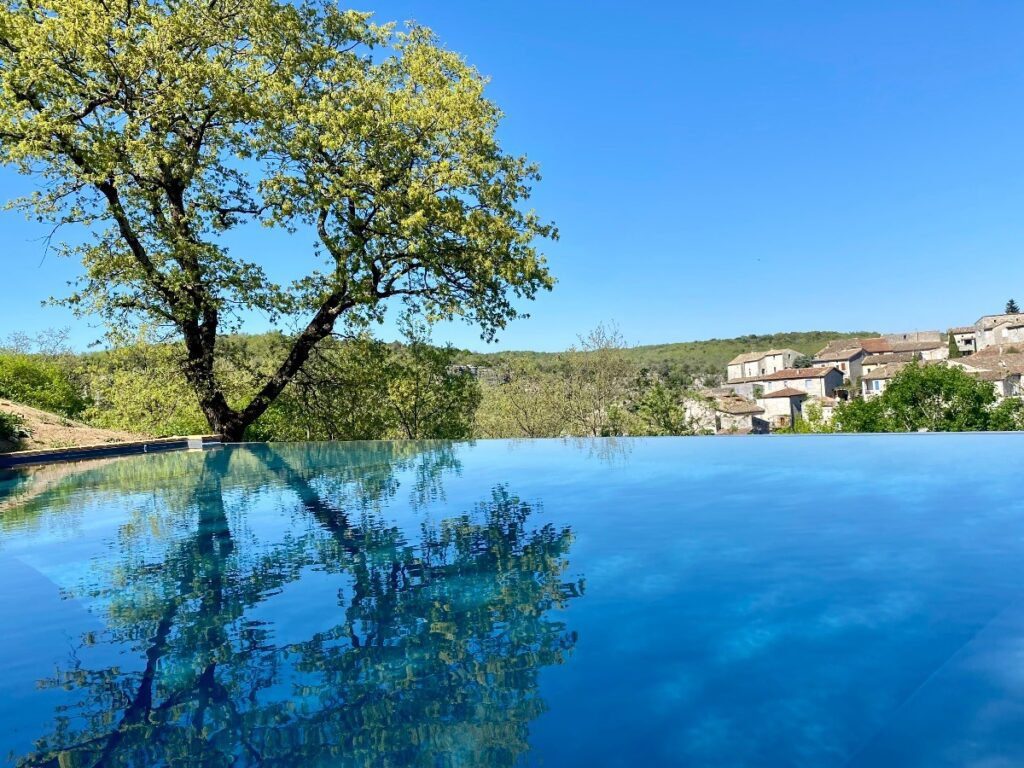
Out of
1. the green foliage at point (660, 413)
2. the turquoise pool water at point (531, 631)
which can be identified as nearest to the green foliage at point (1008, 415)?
the green foliage at point (660, 413)

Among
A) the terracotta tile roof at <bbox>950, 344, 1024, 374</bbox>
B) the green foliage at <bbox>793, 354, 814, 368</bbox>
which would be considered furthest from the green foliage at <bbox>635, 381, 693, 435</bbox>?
the green foliage at <bbox>793, 354, 814, 368</bbox>

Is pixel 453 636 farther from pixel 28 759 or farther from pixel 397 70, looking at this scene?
pixel 397 70

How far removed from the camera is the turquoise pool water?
6.30 feet

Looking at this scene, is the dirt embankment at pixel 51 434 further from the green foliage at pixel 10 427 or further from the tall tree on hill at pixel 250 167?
the tall tree on hill at pixel 250 167

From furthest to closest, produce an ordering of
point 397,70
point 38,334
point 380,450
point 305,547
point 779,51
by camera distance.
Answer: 1. point 38,334
2. point 779,51
3. point 397,70
4. point 380,450
5. point 305,547

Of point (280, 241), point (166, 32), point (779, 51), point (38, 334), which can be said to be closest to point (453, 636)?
point (166, 32)

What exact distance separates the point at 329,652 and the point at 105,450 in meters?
10.5

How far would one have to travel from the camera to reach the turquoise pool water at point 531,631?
192 cm

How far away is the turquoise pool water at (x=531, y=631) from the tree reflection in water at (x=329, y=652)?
12 millimetres

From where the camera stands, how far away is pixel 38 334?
38375 millimetres

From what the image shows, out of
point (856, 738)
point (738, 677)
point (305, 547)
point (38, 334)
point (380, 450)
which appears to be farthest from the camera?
point (38, 334)

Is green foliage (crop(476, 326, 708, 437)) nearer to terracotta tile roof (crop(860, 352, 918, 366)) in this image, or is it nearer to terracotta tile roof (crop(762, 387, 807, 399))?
terracotta tile roof (crop(762, 387, 807, 399))

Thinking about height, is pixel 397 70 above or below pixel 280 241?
above

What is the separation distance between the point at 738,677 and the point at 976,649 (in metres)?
0.92
